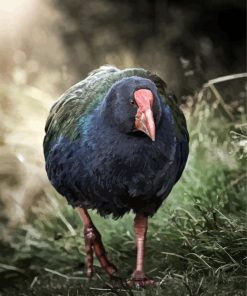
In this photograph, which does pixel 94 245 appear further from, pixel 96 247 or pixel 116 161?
pixel 116 161

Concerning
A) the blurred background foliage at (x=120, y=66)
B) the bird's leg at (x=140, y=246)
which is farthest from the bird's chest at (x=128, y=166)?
the blurred background foliage at (x=120, y=66)

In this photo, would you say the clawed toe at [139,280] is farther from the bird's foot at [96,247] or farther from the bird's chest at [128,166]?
the bird's chest at [128,166]

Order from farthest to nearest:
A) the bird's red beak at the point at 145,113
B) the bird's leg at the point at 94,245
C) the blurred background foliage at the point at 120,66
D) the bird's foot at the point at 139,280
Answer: the blurred background foliage at the point at 120,66 → the bird's leg at the point at 94,245 → the bird's foot at the point at 139,280 → the bird's red beak at the point at 145,113

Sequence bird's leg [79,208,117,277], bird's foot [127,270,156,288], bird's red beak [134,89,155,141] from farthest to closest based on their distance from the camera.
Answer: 1. bird's leg [79,208,117,277]
2. bird's foot [127,270,156,288]
3. bird's red beak [134,89,155,141]

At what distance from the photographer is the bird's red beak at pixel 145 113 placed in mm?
2146

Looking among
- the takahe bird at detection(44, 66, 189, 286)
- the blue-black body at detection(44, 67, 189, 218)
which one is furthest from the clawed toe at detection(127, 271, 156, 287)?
the blue-black body at detection(44, 67, 189, 218)

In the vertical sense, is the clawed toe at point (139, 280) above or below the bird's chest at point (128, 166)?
below

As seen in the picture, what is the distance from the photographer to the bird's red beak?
215 centimetres

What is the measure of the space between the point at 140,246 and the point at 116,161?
0.41 meters

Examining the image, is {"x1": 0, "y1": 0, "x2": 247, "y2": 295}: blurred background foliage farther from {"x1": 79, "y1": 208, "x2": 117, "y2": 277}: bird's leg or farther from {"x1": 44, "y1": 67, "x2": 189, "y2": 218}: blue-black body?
{"x1": 44, "y1": 67, "x2": 189, "y2": 218}: blue-black body

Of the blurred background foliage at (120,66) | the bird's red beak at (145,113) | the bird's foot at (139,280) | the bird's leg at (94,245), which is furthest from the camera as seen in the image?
the blurred background foliage at (120,66)

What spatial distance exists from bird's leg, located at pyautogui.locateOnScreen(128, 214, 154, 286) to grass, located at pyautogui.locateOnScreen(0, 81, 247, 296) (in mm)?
51

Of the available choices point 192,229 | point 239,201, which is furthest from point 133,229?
point 239,201

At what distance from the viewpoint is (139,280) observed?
2.45 metres
